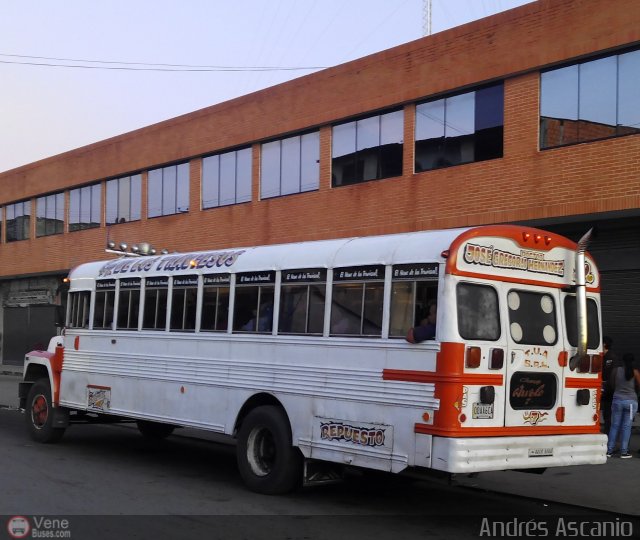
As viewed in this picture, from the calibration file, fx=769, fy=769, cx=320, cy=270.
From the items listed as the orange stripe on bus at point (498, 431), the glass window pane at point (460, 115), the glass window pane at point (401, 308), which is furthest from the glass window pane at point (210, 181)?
the orange stripe on bus at point (498, 431)

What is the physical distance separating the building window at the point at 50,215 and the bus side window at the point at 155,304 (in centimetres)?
2260

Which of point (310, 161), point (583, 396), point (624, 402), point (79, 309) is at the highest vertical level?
point (310, 161)

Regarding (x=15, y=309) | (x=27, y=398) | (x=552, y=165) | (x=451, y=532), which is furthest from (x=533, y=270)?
(x=15, y=309)

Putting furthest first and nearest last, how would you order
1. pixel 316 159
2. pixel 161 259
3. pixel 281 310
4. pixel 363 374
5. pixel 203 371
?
pixel 316 159 → pixel 161 259 → pixel 203 371 → pixel 281 310 → pixel 363 374

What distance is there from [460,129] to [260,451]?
33.2 ft

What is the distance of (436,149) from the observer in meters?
17.1

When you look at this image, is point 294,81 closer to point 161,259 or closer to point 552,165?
point 552,165

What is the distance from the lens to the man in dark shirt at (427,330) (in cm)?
706

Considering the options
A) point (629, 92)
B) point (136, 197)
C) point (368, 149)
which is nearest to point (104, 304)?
point (368, 149)

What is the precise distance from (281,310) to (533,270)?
281 cm

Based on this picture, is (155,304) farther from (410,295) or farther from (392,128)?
(392,128)

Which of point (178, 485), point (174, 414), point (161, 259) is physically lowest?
point (178, 485)

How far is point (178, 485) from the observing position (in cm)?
906

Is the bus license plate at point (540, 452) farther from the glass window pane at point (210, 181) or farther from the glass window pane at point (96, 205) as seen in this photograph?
the glass window pane at point (96, 205)
